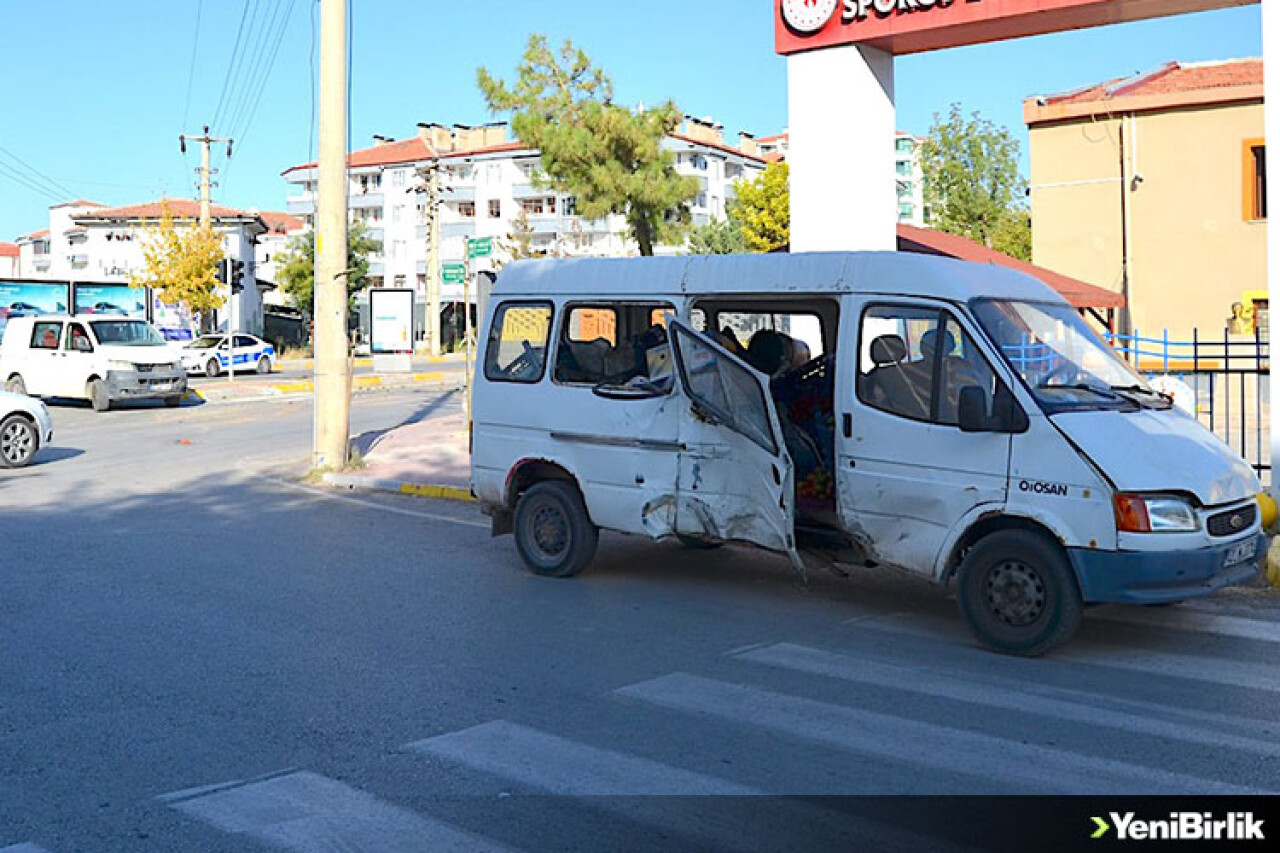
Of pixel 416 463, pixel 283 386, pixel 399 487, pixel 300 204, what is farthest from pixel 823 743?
pixel 300 204

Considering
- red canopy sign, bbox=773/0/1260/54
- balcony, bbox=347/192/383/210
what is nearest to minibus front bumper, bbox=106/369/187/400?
red canopy sign, bbox=773/0/1260/54

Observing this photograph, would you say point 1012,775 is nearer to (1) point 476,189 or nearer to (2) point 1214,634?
(2) point 1214,634

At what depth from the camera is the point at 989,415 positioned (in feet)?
23.4

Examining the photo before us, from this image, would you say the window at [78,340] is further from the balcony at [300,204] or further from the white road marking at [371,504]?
the balcony at [300,204]

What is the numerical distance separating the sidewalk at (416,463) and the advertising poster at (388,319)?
17276 millimetres

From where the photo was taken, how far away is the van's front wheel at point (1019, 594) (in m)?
6.86

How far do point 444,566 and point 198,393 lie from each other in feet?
72.7

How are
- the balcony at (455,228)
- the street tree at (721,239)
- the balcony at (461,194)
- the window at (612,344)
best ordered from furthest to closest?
the balcony at (461,194)
the balcony at (455,228)
the street tree at (721,239)
the window at (612,344)

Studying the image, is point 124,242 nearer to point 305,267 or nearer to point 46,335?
point 305,267

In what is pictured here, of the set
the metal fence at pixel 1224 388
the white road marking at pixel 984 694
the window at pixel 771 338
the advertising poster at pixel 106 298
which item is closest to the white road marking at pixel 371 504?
the window at pixel 771 338

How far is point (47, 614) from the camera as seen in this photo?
Answer: 27.1 feet

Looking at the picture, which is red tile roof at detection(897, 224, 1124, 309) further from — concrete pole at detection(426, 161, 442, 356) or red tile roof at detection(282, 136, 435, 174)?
red tile roof at detection(282, 136, 435, 174)

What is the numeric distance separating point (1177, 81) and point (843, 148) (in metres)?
22.0

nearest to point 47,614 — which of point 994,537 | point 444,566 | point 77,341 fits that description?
point 444,566
